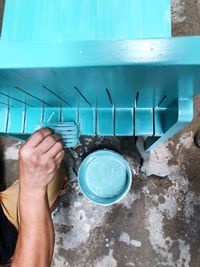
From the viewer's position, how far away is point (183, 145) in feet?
5.33

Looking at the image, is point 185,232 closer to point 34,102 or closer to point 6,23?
point 34,102

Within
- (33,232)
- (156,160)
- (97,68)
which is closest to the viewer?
(97,68)

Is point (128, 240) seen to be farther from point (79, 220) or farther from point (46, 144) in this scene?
point (46, 144)

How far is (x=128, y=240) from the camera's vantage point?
1574 millimetres

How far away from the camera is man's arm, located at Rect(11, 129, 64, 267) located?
Result: 0.88 m

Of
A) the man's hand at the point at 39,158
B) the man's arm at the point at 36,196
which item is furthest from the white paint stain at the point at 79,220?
the man's hand at the point at 39,158

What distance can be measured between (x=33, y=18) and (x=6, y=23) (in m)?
0.09

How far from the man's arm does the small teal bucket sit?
46cm

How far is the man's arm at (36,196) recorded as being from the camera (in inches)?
34.5

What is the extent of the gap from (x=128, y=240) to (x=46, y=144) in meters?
0.90

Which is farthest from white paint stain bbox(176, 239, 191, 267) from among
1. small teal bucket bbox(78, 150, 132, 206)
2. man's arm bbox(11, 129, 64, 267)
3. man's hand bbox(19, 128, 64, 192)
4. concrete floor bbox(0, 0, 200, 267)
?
man's hand bbox(19, 128, 64, 192)

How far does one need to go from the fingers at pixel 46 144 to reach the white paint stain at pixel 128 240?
33.7 inches

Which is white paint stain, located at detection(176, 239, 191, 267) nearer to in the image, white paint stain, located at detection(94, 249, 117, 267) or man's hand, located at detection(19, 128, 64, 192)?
white paint stain, located at detection(94, 249, 117, 267)

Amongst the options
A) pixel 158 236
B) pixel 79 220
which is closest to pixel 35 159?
pixel 79 220
